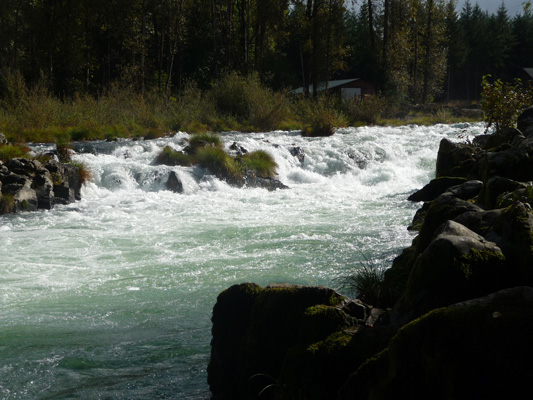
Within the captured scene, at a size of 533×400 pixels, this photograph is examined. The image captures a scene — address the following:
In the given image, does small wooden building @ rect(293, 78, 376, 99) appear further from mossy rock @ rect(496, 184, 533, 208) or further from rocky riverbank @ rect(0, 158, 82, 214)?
mossy rock @ rect(496, 184, 533, 208)

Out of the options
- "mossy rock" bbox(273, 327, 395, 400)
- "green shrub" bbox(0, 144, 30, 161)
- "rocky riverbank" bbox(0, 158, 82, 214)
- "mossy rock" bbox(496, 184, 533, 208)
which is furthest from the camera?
"green shrub" bbox(0, 144, 30, 161)

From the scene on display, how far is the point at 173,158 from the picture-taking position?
15.5 meters

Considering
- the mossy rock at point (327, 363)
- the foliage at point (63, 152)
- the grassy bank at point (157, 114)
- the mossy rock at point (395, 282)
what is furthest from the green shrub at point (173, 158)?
the mossy rock at point (327, 363)

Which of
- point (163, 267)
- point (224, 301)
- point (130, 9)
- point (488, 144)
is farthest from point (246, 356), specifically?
point (130, 9)

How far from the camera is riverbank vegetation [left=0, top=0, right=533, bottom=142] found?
19.7 m

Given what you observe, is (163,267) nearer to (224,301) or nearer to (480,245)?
(224,301)

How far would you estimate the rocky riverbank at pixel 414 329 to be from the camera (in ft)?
8.53

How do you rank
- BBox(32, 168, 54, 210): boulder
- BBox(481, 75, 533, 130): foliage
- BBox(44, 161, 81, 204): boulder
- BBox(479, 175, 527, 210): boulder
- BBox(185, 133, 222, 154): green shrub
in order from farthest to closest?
BBox(185, 133, 222, 154): green shrub
BBox(44, 161, 81, 204): boulder
BBox(32, 168, 54, 210): boulder
BBox(481, 75, 533, 130): foliage
BBox(479, 175, 527, 210): boulder

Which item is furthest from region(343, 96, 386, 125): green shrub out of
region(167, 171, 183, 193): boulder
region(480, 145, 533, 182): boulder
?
region(480, 145, 533, 182): boulder

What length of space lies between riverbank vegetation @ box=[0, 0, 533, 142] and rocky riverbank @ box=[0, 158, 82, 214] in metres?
3.60

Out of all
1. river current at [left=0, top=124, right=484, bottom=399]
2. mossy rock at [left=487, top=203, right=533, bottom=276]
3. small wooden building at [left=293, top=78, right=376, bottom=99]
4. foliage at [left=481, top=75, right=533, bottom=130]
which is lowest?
river current at [left=0, top=124, right=484, bottom=399]

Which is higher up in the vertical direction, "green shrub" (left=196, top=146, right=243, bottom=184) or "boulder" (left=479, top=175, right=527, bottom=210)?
"boulder" (left=479, top=175, right=527, bottom=210)

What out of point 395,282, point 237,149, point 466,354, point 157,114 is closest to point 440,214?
point 395,282

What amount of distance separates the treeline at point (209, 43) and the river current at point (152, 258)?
31.9 ft
